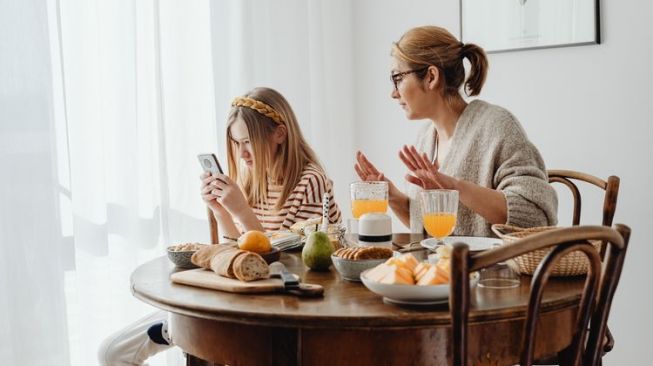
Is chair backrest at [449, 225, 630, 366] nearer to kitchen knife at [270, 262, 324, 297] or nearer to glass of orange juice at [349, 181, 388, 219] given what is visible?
kitchen knife at [270, 262, 324, 297]

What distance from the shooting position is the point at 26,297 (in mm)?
2219

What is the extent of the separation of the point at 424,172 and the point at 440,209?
259 mm

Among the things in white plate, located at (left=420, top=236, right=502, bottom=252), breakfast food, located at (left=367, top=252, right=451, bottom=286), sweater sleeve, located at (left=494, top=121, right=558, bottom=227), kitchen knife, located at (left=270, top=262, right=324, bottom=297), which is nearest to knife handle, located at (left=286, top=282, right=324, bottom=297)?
kitchen knife, located at (left=270, top=262, right=324, bottom=297)

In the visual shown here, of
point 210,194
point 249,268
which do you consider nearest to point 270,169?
point 210,194

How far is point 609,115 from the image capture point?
283 cm

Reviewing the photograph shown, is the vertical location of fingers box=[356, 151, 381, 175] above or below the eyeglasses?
below

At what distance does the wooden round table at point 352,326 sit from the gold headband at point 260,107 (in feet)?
3.28

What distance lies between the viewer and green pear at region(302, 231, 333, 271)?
1.73m

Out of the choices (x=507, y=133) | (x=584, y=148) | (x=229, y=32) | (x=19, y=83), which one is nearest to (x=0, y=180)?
(x=19, y=83)

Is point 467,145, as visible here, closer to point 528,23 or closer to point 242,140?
point 242,140

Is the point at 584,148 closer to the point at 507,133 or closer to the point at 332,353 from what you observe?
the point at 507,133

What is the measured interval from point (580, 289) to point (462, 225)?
2.93ft

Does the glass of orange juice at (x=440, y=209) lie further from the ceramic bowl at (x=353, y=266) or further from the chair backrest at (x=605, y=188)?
the chair backrest at (x=605, y=188)

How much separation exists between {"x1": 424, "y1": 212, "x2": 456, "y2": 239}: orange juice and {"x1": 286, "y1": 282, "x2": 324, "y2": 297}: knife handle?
41 centimetres
